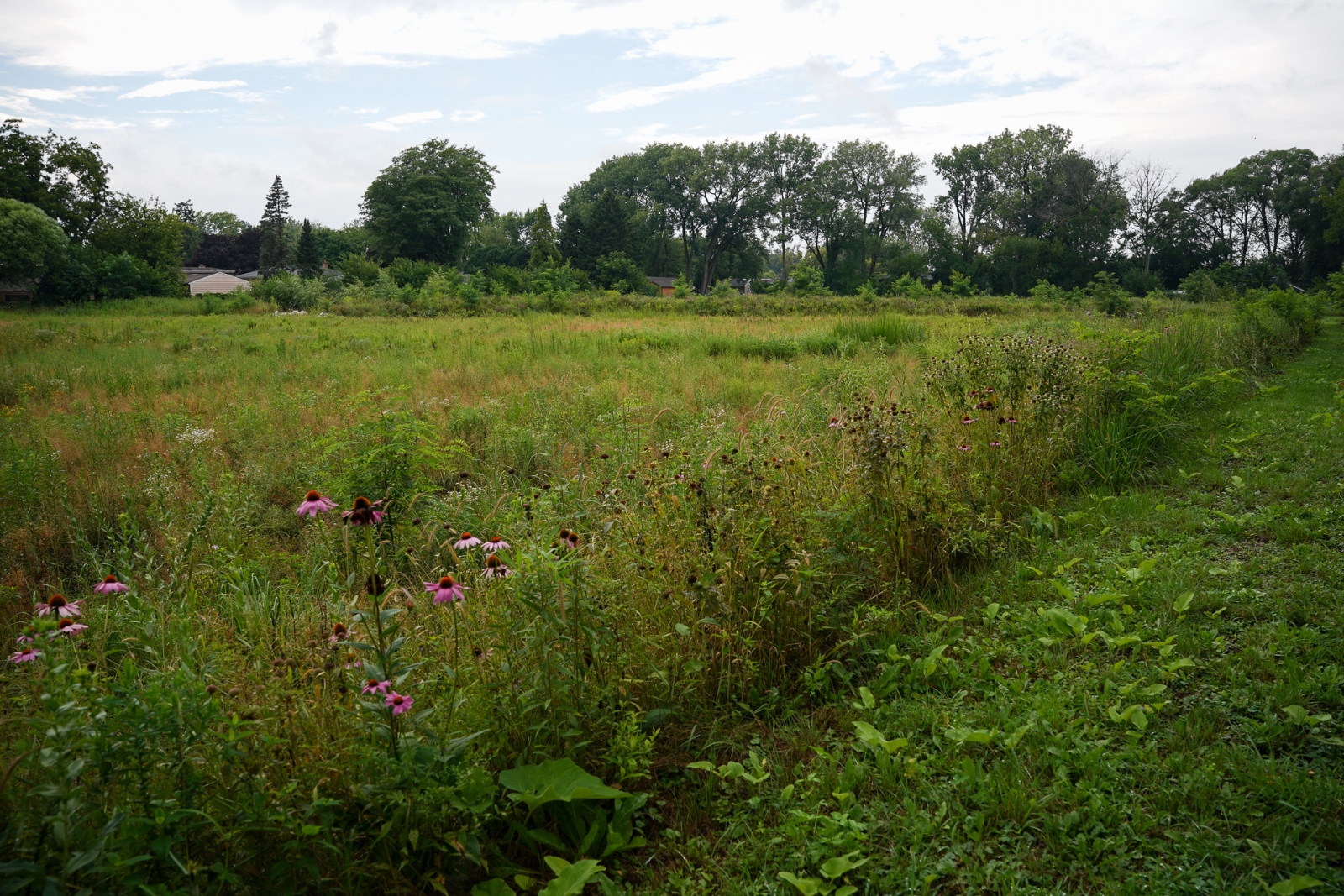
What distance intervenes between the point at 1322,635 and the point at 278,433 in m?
8.68

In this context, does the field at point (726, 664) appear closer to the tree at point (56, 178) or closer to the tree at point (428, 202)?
the tree at point (56, 178)

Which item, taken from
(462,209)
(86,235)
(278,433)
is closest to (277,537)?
(278,433)

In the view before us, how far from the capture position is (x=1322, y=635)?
10.1 ft

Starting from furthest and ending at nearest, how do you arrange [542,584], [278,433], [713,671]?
1. [278,433]
2. [713,671]
3. [542,584]

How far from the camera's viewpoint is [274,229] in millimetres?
70062

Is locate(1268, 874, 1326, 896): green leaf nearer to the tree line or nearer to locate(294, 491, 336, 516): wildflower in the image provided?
locate(294, 491, 336, 516): wildflower

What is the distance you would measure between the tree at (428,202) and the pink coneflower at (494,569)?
2122 inches

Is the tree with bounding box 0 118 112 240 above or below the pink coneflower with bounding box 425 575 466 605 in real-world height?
above

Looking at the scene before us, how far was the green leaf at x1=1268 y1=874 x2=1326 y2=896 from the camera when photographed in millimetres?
1915

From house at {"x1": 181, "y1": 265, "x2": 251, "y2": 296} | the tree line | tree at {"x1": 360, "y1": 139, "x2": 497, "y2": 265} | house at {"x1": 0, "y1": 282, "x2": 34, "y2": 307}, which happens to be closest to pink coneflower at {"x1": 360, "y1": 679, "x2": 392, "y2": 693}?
house at {"x1": 0, "y1": 282, "x2": 34, "y2": 307}

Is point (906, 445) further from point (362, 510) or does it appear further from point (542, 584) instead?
point (362, 510)

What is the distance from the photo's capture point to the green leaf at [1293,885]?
75.4 inches

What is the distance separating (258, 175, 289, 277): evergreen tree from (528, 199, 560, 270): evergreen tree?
29.4m

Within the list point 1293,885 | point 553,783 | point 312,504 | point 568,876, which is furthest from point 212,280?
point 1293,885
